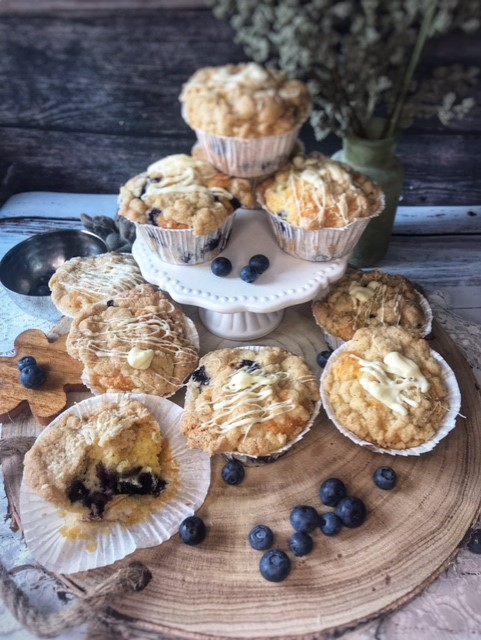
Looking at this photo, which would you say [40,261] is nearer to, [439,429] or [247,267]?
[247,267]

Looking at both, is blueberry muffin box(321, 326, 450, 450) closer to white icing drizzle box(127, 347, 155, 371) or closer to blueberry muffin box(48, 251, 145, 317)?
white icing drizzle box(127, 347, 155, 371)

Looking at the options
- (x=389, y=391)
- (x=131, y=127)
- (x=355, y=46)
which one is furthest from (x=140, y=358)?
(x=355, y=46)

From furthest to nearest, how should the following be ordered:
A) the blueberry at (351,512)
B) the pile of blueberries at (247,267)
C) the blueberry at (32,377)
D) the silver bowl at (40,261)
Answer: the silver bowl at (40,261), the blueberry at (32,377), the pile of blueberries at (247,267), the blueberry at (351,512)

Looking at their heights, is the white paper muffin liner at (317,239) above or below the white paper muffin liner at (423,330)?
above

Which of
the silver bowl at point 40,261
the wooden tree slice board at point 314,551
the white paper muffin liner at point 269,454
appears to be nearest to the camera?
the wooden tree slice board at point 314,551

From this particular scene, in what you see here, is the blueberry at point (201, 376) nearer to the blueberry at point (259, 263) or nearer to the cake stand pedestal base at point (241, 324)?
the cake stand pedestal base at point (241, 324)

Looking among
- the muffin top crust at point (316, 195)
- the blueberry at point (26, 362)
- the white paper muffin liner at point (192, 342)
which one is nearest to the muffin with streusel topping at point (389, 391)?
the muffin top crust at point (316, 195)

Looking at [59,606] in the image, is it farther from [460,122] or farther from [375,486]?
[460,122]
